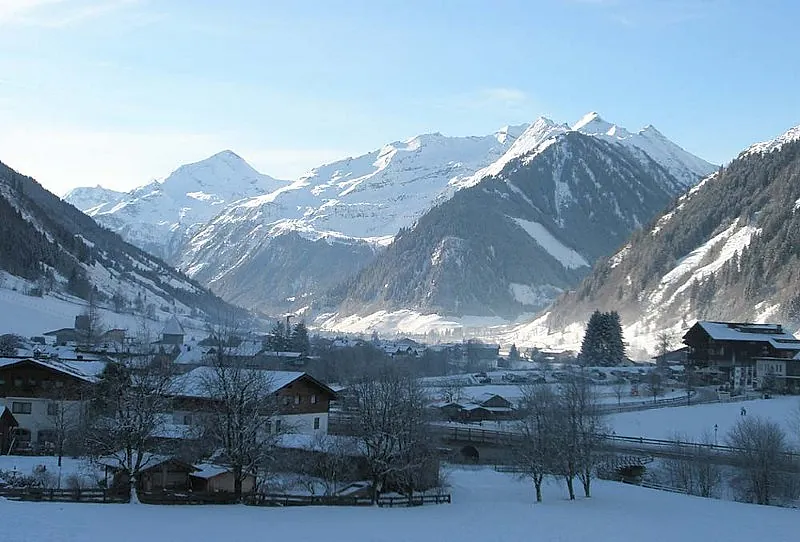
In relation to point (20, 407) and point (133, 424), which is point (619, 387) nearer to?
point (20, 407)

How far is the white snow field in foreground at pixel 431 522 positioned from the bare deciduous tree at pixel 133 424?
493 centimetres

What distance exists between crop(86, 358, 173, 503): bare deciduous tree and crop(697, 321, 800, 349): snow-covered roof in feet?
279

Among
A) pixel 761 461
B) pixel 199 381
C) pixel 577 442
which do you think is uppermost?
pixel 199 381

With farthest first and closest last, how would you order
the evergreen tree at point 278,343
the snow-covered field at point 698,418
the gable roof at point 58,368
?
the evergreen tree at point 278,343 < the snow-covered field at point 698,418 < the gable roof at point 58,368

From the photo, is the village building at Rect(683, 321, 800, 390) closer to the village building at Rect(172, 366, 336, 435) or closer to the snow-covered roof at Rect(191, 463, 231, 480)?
the village building at Rect(172, 366, 336, 435)

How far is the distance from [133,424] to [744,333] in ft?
312

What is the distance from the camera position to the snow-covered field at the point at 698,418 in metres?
76.9

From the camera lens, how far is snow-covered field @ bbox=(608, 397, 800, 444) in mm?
76938

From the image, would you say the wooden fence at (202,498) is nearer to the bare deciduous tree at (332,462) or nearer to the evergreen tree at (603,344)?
the bare deciduous tree at (332,462)

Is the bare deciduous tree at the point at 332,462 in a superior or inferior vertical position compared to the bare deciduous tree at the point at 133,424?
inferior

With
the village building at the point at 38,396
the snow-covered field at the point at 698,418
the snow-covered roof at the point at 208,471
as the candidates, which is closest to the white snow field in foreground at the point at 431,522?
the snow-covered roof at the point at 208,471

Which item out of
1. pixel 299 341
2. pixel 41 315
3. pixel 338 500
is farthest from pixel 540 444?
pixel 41 315

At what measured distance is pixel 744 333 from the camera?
12131 centimetres

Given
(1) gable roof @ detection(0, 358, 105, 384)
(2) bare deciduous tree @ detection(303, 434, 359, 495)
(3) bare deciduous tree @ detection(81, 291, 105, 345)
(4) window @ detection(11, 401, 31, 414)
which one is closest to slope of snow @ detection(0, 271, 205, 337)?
A: (3) bare deciduous tree @ detection(81, 291, 105, 345)
